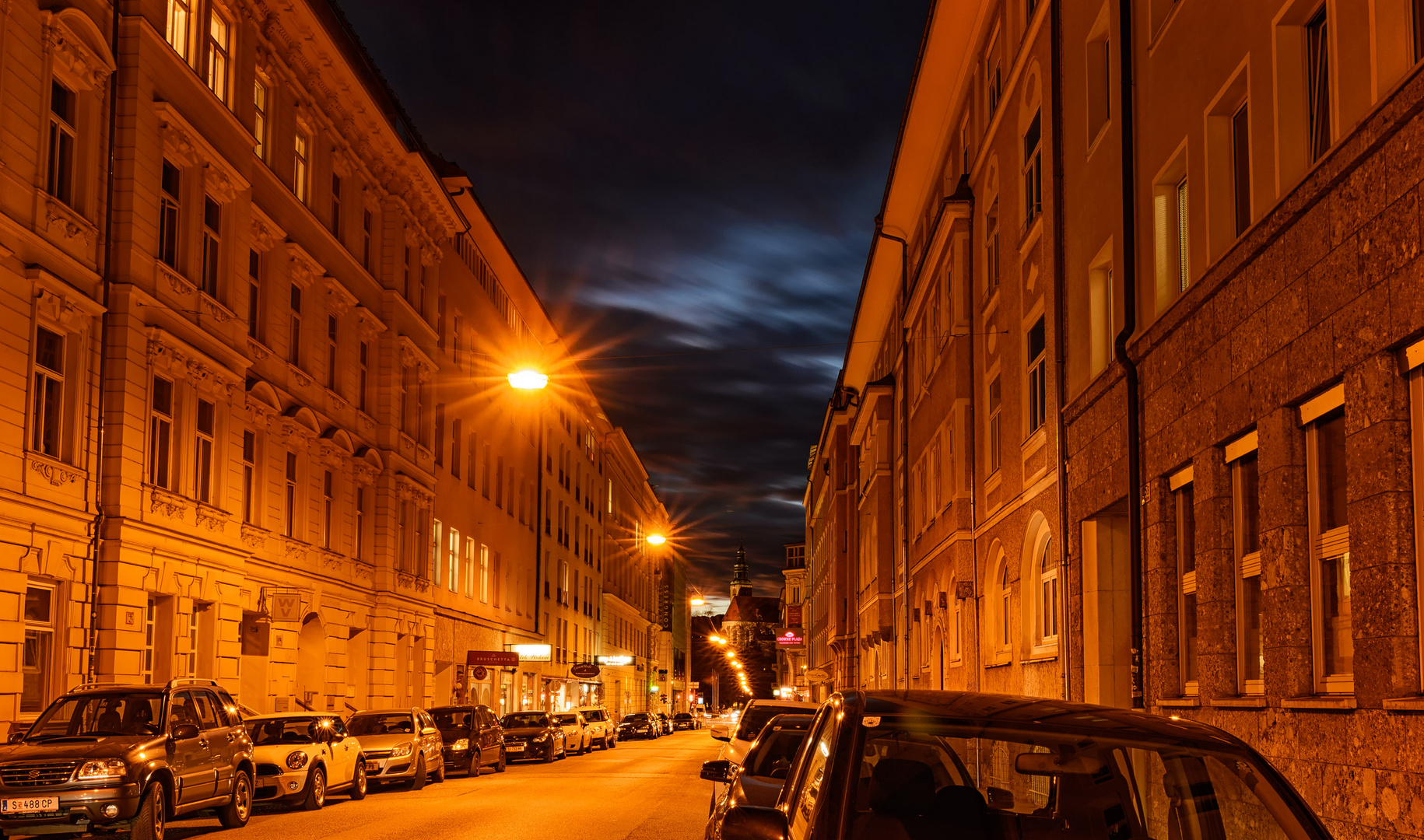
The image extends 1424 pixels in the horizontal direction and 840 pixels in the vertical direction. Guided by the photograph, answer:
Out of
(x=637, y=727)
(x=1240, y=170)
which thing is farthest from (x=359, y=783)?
(x=637, y=727)

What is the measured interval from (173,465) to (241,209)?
238 inches

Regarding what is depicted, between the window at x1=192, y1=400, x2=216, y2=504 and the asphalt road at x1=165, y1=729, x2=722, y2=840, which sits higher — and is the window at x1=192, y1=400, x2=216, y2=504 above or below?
above

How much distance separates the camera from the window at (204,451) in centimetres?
2747

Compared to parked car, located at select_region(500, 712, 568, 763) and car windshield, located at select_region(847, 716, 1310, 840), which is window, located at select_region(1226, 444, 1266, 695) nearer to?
car windshield, located at select_region(847, 716, 1310, 840)

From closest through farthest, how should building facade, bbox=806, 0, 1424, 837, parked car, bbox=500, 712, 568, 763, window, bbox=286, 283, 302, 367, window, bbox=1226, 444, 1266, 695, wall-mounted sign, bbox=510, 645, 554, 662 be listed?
building facade, bbox=806, 0, 1424, 837 < window, bbox=1226, 444, 1266, 695 < window, bbox=286, 283, 302, 367 < parked car, bbox=500, 712, 568, 763 < wall-mounted sign, bbox=510, 645, 554, 662

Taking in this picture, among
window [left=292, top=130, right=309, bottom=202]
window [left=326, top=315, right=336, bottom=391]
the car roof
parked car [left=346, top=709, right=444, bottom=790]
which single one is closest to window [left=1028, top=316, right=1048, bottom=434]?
parked car [left=346, top=709, right=444, bottom=790]

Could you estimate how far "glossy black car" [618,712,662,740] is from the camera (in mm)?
69562

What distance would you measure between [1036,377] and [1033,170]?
10.4ft

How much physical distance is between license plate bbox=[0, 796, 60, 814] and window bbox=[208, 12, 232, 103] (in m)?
16.2

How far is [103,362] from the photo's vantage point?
23.9 m

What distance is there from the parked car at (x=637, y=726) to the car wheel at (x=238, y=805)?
50.6 metres

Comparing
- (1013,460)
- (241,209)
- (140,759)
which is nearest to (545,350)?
(241,209)

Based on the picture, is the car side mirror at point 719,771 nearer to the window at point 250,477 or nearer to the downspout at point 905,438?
the window at point 250,477

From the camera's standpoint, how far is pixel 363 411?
3900 cm
